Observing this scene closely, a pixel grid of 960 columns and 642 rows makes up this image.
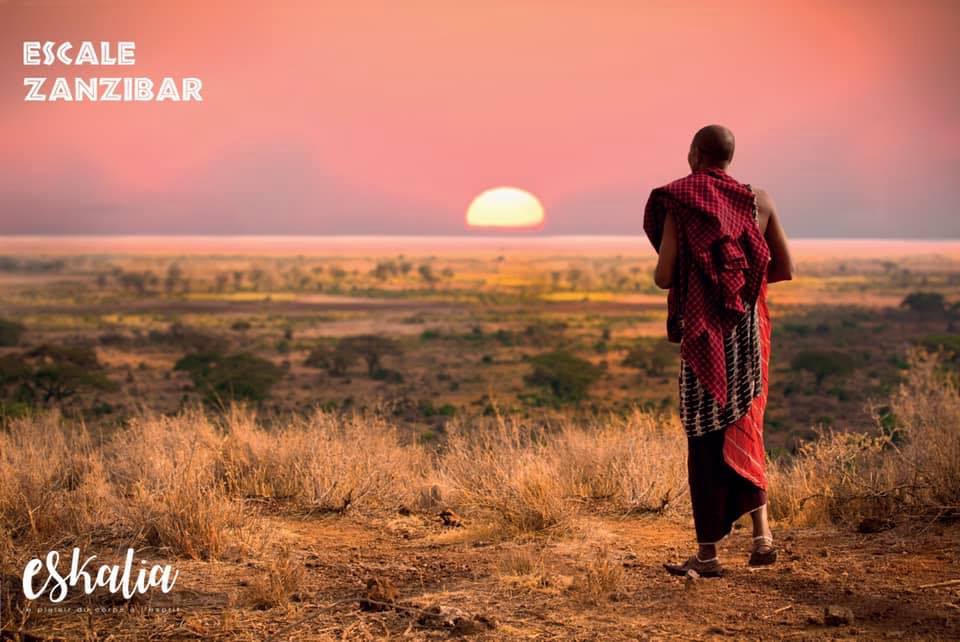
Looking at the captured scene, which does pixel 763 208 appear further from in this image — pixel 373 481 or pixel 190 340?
pixel 190 340

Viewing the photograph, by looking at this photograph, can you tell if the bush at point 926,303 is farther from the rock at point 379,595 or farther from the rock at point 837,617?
the rock at point 379,595

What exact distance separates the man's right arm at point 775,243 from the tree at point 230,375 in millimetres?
21604

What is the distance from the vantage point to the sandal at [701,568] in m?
5.02

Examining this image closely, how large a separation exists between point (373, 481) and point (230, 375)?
22.4m

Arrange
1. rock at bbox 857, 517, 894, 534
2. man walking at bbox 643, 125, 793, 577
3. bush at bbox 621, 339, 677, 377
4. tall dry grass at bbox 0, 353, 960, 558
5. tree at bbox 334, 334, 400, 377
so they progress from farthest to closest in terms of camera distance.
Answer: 1. bush at bbox 621, 339, 677, 377
2. tree at bbox 334, 334, 400, 377
3. tall dry grass at bbox 0, 353, 960, 558
4. rock at bbox 857, 517, 894, 534
5. man walking at bbox 643, 125, 793, 577

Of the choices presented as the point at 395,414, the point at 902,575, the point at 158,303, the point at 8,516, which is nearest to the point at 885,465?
the point at 902,575

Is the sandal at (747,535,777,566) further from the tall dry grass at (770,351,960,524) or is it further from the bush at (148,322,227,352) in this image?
the bush at (148,322,227,352)

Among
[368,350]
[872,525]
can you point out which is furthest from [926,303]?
[872,525]

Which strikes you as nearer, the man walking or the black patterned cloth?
the man walking

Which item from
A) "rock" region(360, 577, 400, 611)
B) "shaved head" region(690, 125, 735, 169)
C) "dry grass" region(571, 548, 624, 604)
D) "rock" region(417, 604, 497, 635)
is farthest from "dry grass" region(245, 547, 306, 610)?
"shaved head" region(690, 125, 735, 169)

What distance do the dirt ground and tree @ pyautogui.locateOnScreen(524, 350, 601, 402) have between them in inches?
885

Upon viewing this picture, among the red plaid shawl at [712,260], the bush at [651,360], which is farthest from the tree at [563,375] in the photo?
the red plaid shawl at [712,260]

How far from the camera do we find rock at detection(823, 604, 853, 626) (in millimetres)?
4332

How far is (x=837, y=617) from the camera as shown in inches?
170
